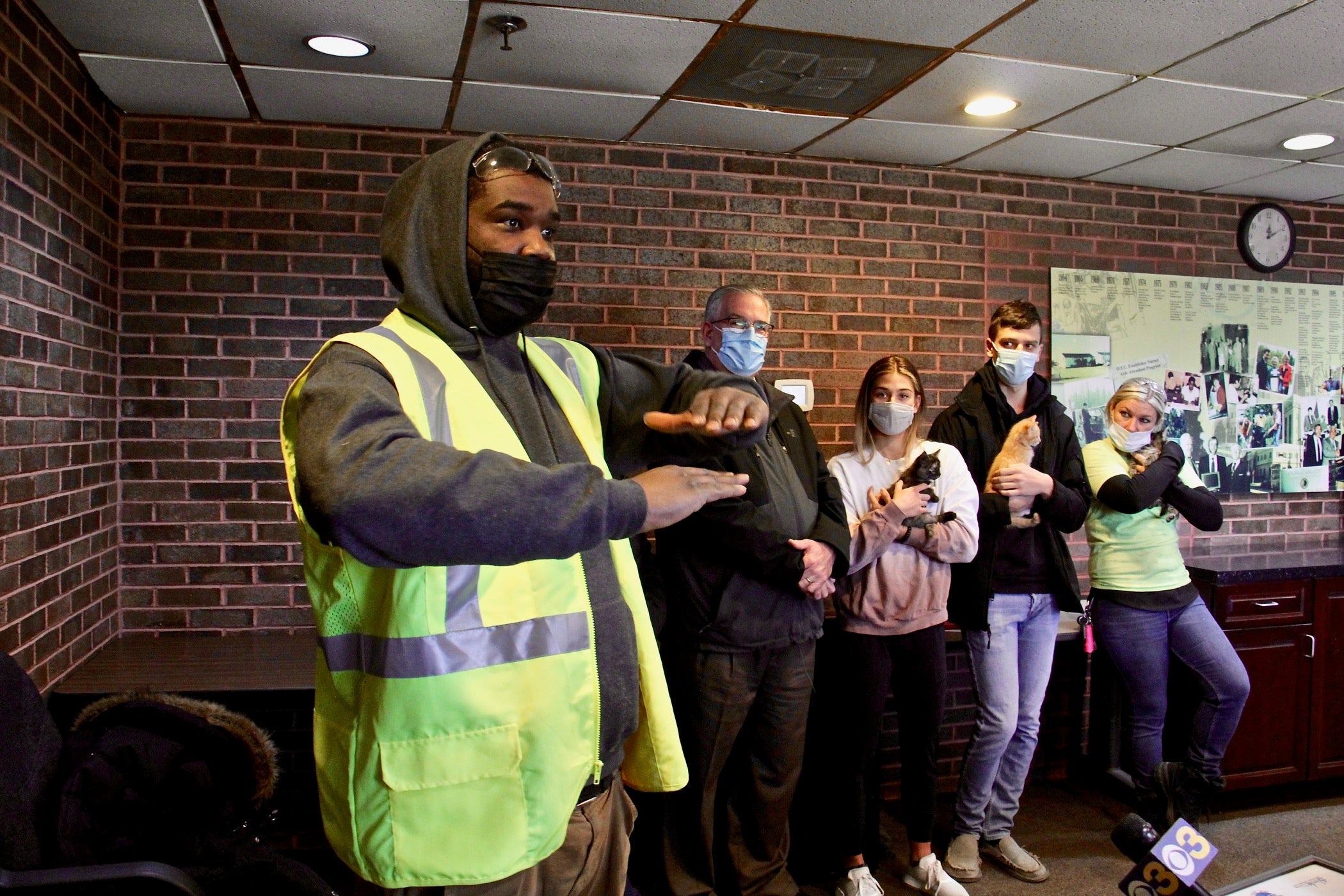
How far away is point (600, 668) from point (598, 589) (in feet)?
0.37

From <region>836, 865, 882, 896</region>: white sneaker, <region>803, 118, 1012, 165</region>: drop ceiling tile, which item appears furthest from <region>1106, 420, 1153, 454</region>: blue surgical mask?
<region>836, 865, 882, 896</region>: white sneaker

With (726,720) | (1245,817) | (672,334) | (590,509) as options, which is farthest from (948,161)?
(590,509)

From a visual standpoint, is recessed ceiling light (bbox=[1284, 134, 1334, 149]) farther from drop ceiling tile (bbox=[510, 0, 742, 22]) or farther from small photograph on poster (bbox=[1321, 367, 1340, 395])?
drop ceiling tile (bbox=[510, 0, 742, 22])

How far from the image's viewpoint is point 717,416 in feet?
4.56

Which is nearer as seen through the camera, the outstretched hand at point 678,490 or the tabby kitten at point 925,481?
Result: the outstretched hand at point 678,490

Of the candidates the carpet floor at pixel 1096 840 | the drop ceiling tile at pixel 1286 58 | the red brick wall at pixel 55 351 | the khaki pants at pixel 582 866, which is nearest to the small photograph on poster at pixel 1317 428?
the carpet floor at pixel 1096 840

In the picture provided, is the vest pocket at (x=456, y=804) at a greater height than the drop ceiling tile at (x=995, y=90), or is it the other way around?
the drop ceiling tile at (x=995, y=90)

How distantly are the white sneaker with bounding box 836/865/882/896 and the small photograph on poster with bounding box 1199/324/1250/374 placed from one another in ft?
9.70

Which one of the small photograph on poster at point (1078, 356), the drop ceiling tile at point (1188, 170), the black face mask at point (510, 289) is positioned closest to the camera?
the black face mask at point (510, 289)

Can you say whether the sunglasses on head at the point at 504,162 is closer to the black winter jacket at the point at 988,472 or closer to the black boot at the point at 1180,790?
the black winter jacket at the point at 988,472

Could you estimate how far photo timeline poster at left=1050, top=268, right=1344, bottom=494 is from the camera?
14.2ft

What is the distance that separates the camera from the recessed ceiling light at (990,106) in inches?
130

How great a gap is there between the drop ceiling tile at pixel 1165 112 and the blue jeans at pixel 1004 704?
1710mm

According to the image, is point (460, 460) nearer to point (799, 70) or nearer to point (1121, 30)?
point (799, 70)
